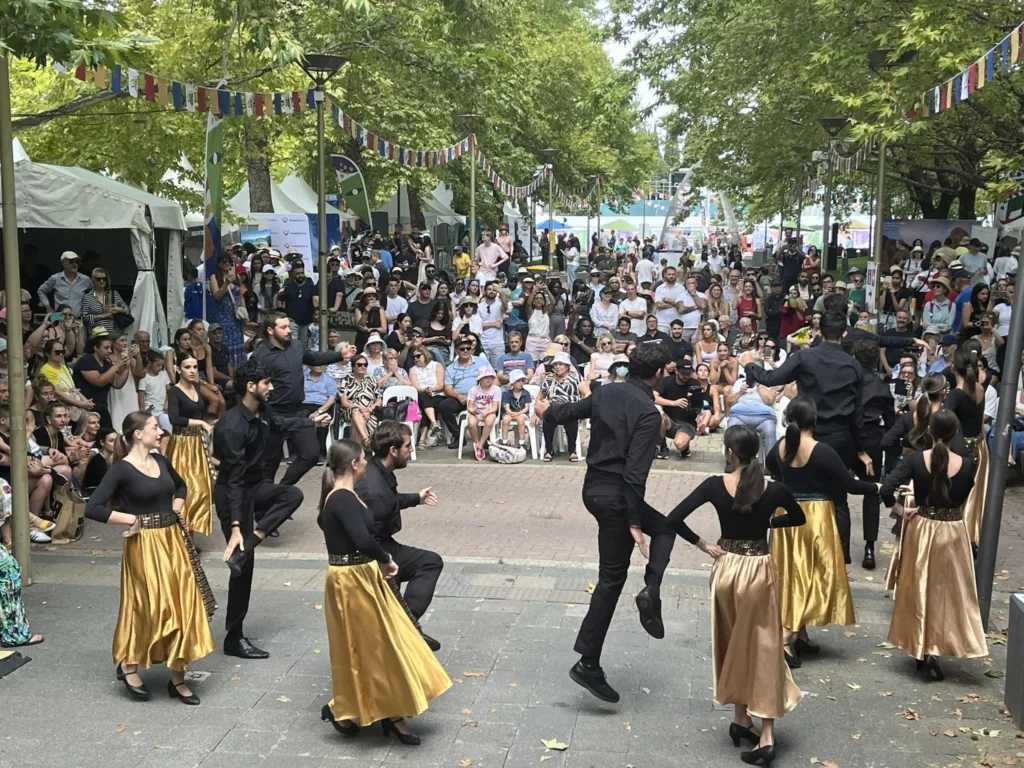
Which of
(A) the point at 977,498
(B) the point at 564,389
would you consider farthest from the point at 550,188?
(A) the point at 977,498

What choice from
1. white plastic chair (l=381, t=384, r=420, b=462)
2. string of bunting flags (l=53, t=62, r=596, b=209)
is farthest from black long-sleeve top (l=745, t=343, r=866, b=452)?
white plastic chair (l=381, t=384, r=420, b=462)

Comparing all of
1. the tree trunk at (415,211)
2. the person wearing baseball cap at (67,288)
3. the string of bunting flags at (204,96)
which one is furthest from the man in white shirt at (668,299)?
the tree trunk at (415,211)

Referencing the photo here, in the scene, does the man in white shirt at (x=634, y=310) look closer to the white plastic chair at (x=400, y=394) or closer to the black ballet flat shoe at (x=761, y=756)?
the white plastic chair at (x=400, y=394)

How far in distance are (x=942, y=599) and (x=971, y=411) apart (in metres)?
2.31

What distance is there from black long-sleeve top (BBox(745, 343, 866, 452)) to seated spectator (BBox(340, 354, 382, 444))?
6238mm

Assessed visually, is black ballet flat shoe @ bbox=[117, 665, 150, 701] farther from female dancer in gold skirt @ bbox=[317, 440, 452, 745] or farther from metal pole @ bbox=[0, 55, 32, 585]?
metal pole @ bbox=[0, 55, 32, 585]

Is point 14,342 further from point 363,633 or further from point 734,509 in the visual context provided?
point 734,509

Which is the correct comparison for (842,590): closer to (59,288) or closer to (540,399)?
(540,399)

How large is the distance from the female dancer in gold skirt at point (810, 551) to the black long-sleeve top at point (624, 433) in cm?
122

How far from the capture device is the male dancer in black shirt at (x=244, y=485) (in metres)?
7.13

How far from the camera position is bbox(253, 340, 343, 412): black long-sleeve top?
10031 millimetres

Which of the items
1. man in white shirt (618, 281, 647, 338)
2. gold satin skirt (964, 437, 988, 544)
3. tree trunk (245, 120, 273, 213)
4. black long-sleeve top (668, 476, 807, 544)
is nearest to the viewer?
black long-sleeve top (668, 476, 807, 544)

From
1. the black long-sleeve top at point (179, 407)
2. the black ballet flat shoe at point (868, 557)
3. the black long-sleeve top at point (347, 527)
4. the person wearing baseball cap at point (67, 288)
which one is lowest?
the black ballet flat shoe at point (868, 557)

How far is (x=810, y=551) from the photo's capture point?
7.09 metres
